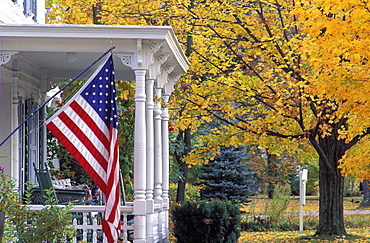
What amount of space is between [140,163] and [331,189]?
854cm

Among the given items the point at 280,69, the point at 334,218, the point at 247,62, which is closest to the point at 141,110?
the point at 280,69

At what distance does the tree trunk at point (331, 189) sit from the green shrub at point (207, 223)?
223 inches

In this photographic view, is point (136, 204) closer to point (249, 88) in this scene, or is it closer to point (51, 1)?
point (249, 88)

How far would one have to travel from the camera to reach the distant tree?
977 inches

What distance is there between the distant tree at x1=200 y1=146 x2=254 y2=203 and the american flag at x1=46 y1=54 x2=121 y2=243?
1636 centimetres

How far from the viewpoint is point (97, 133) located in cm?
842

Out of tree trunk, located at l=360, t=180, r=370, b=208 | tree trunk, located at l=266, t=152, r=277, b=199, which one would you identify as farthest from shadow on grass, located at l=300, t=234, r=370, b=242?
tree trunk, located at l=266, t=152, r=277, b=199

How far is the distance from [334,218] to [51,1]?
11.6 meters

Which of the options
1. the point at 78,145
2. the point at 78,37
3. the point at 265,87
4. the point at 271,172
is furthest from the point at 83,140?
the point at 271,172

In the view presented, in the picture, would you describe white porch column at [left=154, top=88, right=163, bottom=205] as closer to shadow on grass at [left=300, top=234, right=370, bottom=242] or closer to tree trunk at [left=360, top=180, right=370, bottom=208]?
shadow on grass at [left=300, top=234, right=370, bottom=242]

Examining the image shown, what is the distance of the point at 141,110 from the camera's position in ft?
29.7

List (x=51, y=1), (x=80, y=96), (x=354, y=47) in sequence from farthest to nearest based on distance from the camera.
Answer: (x=51, y=1), (x=354, y=47), (x=80, y=96)

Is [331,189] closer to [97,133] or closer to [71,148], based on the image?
[97,133]

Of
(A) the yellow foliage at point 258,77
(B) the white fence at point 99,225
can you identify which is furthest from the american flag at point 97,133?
(A) the yellow foliage at point 258,77
